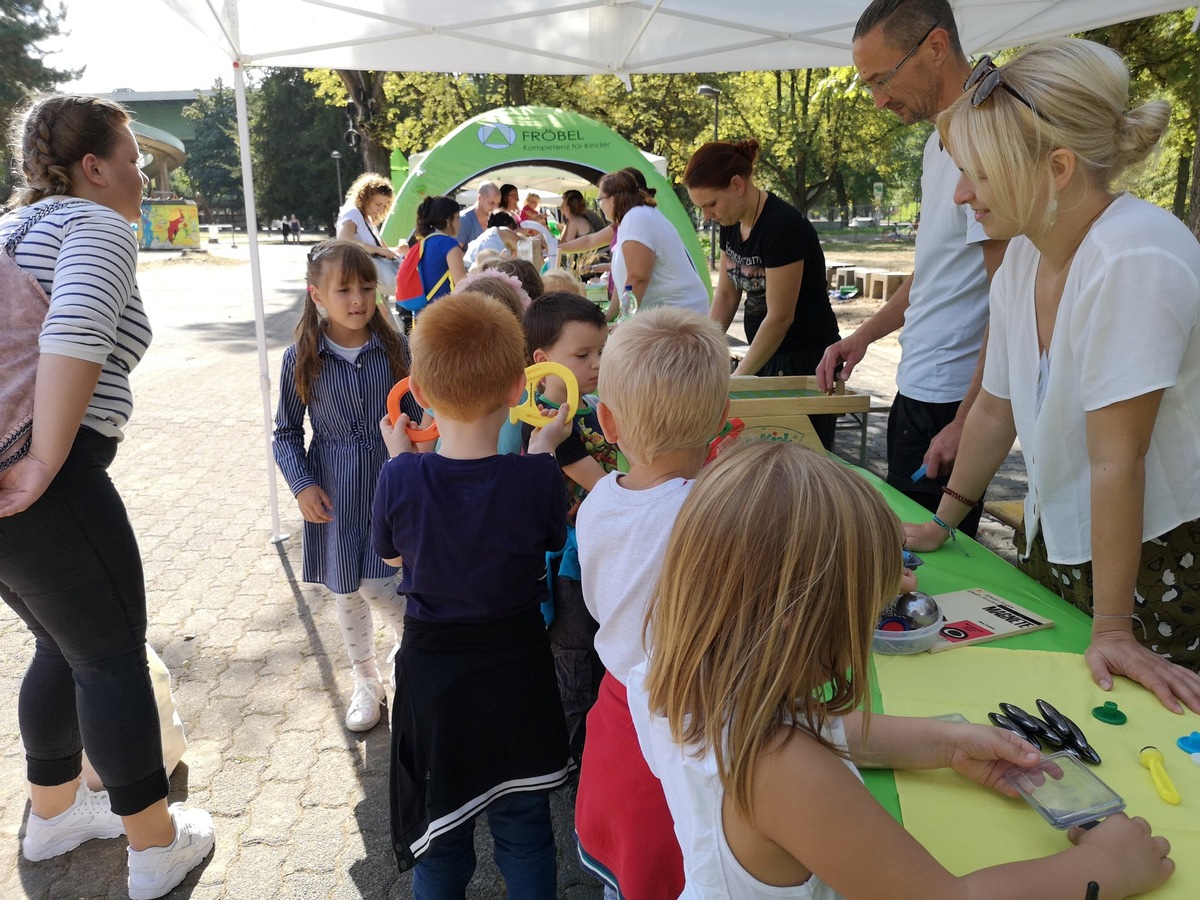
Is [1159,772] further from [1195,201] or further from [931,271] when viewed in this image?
[1195,201]

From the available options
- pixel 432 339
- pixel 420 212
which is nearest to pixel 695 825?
pixel 432 339

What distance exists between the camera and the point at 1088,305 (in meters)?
1.35

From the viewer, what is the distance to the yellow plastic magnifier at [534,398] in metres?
1.86

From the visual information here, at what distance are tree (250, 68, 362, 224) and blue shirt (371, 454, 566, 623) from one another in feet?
168

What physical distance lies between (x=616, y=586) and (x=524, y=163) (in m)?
11.6

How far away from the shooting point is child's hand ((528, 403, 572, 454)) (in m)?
1.86

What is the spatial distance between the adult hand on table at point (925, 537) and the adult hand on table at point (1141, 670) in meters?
0.51

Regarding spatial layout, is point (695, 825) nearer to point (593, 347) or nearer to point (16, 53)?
point (593, 347)

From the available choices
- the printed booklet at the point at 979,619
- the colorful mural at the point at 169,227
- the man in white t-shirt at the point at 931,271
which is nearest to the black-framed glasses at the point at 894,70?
the man in white t-shirt at the point at 931,271

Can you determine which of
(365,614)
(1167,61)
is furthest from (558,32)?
(1167,61)

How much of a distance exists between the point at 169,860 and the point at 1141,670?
88.5 inches

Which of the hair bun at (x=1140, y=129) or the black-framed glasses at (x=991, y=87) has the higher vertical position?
the black-framed glasses at (x=991, y=87)

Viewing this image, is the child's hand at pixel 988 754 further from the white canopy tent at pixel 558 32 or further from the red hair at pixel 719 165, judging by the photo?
the white canopy tent at pixel 558 32

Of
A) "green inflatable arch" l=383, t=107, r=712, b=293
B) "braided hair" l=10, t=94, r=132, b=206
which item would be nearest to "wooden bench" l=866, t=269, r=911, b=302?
"green inflatable arch" l=383, t=107, r=712, b=293
